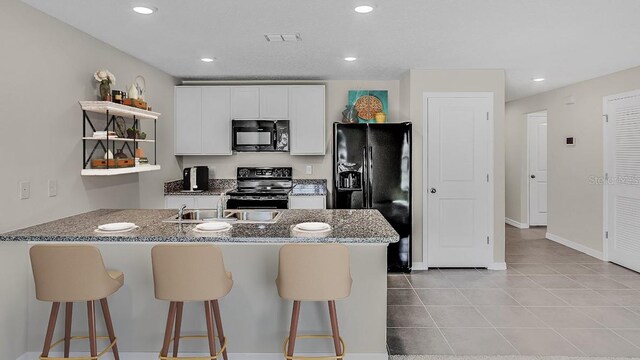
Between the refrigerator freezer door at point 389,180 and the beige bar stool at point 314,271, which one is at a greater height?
the refrigerator freezer door at point 389,180

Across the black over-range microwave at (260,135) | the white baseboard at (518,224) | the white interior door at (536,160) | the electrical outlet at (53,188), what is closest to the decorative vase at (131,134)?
the electrical outlet at (53,188)

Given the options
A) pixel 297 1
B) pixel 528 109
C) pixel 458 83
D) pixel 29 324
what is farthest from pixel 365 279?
pixel 528 109

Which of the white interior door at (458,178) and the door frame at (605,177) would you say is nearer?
the white interior door at (458,178)

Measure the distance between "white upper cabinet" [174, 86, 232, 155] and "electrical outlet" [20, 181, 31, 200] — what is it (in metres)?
2.57

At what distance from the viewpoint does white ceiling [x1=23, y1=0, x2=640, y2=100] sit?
2859 millimetres

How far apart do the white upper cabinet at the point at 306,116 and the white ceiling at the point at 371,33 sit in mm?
364

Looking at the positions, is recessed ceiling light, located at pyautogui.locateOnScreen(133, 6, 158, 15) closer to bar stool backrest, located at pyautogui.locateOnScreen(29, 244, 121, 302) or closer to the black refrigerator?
bar stool backrest, located at pyautogui.locateOnScreen(29, 244, 121, 302)

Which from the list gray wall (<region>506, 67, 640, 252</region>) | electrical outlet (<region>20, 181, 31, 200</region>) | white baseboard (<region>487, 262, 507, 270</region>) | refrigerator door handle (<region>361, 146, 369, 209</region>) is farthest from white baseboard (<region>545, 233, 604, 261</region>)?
electrical outlet (<region>20, 181, 31, 200</region>)

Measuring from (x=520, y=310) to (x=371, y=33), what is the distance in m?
2.61

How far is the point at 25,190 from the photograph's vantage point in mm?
2781

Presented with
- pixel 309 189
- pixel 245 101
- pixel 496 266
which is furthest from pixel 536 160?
pixel 245 101

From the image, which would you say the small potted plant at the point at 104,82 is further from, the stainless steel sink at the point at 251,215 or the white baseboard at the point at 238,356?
the white baseboard at the point at 238,356

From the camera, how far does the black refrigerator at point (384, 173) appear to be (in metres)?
4.86

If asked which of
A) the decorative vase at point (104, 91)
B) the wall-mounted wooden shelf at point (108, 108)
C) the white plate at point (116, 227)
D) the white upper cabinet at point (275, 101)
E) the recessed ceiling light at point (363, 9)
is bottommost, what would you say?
the white plate at point (116, 227)
